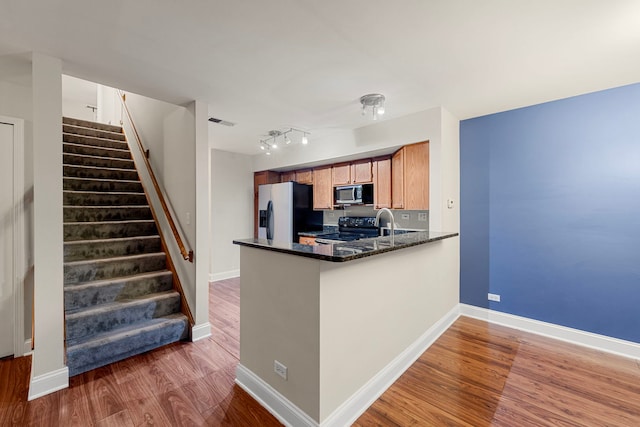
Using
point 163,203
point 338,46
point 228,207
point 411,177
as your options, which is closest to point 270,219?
point 228,207

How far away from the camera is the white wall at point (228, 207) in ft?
17.1

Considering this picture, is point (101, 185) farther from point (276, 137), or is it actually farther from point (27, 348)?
point (276, 137)

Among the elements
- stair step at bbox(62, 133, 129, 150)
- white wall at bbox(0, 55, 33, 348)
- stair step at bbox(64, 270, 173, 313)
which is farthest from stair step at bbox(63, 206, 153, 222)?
stair step at bbox(62, 133, 129, 150)

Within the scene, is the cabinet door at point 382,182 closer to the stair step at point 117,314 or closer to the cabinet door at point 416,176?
the cabinet door at point 416,176

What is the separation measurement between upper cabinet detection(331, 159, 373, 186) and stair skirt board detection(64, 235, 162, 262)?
276cm

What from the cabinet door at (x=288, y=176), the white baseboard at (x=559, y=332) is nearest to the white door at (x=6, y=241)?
the cabinet door at (x=288, y=176)

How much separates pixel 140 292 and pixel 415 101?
12.0 feet

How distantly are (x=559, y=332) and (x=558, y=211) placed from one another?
4.23 ft

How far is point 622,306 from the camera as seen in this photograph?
8.51 ft

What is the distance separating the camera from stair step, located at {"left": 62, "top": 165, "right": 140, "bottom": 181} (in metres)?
3.68

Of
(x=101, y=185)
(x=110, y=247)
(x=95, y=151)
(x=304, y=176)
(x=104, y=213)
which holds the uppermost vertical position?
(x=95, y=151)

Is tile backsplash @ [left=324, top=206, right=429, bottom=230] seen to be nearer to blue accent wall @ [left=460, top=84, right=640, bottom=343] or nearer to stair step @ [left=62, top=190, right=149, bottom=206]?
blue accent wall @ [left=460, top=84, right=640, bottom=343]

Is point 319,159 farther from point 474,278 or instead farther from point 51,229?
point 51,229

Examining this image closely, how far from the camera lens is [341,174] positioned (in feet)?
14.7
